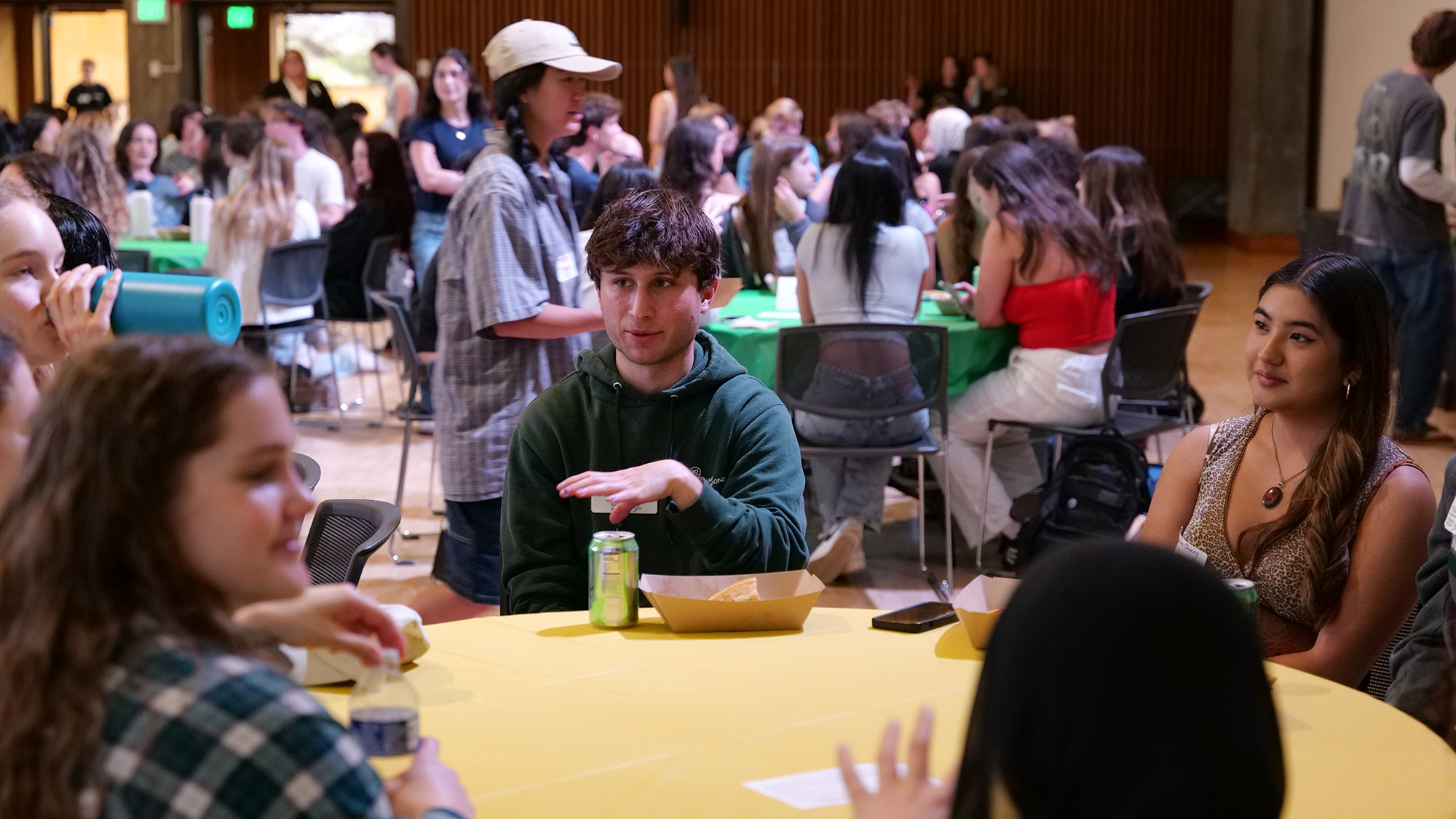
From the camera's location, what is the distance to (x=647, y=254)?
2627 mm

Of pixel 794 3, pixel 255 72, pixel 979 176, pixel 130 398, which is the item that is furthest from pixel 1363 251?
pixel 255 72

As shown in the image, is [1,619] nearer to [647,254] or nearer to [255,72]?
[647,254]

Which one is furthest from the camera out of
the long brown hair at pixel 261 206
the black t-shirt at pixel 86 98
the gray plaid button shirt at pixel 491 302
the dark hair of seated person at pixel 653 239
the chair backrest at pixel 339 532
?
the black t-shirt at pixel 86 98

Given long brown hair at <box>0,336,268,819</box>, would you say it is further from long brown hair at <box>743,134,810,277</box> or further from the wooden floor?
long brown hair at <box>743,134,810,277</box>

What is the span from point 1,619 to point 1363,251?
22.7ft

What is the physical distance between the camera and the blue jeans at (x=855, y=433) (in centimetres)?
465

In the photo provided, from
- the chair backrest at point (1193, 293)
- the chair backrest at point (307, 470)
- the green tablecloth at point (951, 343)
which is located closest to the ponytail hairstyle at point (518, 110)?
the chair backrest at point (307, 470)

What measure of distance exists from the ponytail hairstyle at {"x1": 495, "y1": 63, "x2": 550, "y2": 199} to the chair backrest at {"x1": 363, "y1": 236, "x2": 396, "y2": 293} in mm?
3731

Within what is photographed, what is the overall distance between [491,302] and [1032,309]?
2298mm

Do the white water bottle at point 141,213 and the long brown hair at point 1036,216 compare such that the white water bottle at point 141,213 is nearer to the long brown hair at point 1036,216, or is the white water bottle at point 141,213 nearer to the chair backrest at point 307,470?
the long brown hair at point 1036,216

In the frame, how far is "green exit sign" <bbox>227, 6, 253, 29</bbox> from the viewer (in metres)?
17.3

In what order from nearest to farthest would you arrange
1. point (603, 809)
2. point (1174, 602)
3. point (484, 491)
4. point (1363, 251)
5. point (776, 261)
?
1. point (1174, 602)
2. point (603, 809)
3. point (484, 491)
4. point (776, 261)
5. point (1363, 251)

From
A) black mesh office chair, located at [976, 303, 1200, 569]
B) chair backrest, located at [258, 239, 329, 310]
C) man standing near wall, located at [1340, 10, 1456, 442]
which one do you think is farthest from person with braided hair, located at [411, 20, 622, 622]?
man standing near wall, located at [1340, 10, 1456, 442]

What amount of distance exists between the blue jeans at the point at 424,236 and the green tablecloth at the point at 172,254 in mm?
1000
